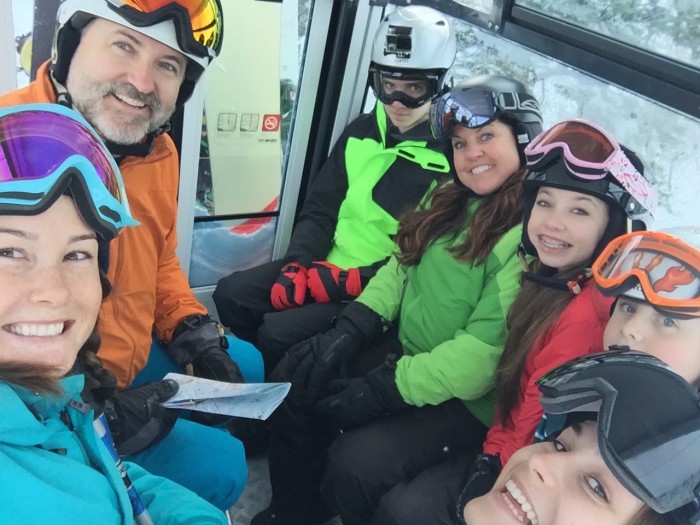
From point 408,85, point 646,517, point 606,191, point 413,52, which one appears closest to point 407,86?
point 408,85

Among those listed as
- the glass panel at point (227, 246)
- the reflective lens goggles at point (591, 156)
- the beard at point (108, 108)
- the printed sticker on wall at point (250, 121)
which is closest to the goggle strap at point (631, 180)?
the reflective lens goggles at point (591, 156)

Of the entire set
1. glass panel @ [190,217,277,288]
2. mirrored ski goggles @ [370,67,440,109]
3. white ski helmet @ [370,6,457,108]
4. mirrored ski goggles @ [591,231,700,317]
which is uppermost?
white ski helmet @ [370,6,457,108]

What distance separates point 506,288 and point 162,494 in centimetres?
105

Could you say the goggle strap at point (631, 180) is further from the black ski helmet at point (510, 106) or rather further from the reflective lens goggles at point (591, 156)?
the black ski helmet at point (510, 106)

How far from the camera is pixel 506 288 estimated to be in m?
1.75

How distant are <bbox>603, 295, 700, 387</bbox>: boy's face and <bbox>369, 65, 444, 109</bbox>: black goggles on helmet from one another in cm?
140

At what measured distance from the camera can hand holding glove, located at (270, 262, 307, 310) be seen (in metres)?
2.50

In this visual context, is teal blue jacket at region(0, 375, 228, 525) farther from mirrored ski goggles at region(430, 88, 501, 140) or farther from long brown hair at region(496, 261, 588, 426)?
mirrored ski goggles at region(430, 88, 501, 140)

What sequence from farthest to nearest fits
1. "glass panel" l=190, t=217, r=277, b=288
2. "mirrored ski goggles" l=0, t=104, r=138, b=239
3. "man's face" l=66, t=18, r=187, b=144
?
"glass panel" l=190, t=217, r=277, b=288
"man's face" l=66, t=18, r=187, b=144
"mirrored ski goggles" l=0, t=104, r=138, b=239

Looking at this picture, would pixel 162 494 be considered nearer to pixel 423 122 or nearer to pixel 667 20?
pixel 423 122

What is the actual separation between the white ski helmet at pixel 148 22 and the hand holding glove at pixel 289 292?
1.05m

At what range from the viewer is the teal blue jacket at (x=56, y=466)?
2.97 feet

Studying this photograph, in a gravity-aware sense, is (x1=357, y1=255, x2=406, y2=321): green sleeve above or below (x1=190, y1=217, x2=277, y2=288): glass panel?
above

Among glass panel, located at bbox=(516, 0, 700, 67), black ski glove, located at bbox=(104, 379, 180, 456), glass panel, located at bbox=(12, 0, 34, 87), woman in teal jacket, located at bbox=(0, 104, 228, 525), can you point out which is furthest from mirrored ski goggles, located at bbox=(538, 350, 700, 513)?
glass panel, located at bbox=(12, 0, 34, 87)
